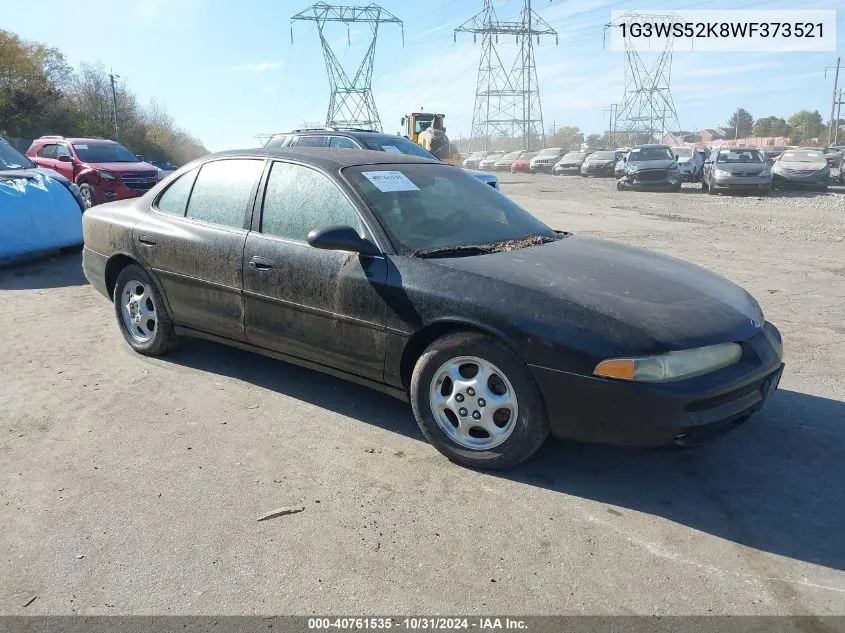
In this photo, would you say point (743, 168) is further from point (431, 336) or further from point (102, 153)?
point (431, 336)

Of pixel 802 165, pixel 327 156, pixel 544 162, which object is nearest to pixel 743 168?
pixel 802 165

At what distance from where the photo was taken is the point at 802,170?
71.7 ft

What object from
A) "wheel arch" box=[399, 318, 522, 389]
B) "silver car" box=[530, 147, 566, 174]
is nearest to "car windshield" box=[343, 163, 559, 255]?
"wheel arch" box=[399, 318, 522, 389]

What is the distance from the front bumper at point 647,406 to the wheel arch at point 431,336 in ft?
0.79

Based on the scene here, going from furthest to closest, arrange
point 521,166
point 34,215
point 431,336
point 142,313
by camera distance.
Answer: point 521,166
point 34,215
point 142,313
point 431,336

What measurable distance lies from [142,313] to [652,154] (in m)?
23.0

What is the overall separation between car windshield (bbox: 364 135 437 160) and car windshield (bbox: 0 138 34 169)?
4.95 metres

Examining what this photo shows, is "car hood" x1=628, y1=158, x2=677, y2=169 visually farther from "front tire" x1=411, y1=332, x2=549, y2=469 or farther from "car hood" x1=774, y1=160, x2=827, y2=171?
"front tire" x1=411, y1=332, x2=549, y2=469

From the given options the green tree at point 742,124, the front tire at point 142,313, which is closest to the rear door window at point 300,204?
the front tire at point 142,313

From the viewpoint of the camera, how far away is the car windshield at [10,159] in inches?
363

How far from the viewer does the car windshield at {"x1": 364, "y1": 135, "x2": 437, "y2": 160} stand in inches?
421

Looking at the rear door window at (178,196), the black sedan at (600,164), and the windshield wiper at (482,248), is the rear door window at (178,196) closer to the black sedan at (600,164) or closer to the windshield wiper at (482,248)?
Result: the windshield wiper at (482,248)

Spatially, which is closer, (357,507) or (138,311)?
(357,507)

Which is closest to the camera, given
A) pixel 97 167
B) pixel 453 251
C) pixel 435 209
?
pixel 453 251
